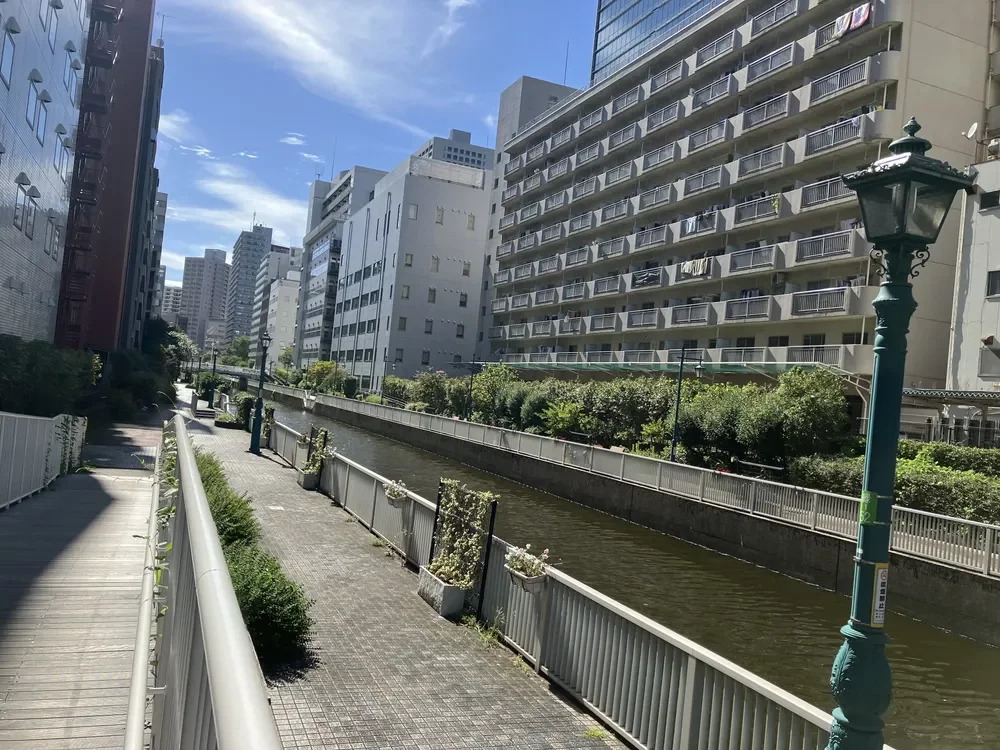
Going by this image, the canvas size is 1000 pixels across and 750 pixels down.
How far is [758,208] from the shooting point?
3484 centimetres

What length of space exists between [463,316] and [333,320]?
32.2 meters

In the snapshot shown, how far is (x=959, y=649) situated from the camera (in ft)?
40.5

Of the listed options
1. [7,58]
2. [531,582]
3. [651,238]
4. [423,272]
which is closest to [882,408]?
[531,582]

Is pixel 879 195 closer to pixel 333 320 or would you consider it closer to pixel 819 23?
pixel 819 23

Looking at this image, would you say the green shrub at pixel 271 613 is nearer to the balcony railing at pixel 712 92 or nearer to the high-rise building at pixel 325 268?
the balcony railing at pixel 712 92

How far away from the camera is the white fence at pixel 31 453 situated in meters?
9.66


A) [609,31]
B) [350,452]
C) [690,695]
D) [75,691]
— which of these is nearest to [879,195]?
[690,695]

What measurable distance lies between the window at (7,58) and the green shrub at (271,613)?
20.2m

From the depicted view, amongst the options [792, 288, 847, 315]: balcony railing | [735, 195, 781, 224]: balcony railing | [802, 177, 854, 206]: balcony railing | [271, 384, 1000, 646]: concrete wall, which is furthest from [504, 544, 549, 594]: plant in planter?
[735, 195, 781, 224]: balcony railing

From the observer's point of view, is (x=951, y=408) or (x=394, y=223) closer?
(x=951, y=408)

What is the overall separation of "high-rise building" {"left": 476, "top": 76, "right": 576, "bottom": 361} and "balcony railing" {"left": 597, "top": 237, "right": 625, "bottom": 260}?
2222 cm

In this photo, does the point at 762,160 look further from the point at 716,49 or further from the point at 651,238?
the point at 651,238

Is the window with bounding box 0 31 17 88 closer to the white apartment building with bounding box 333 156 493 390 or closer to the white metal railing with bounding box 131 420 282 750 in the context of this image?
the white metal railing with bounding box 131 420 282 750

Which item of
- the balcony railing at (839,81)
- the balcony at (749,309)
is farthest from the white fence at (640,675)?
the balcony railing at (839,81)
